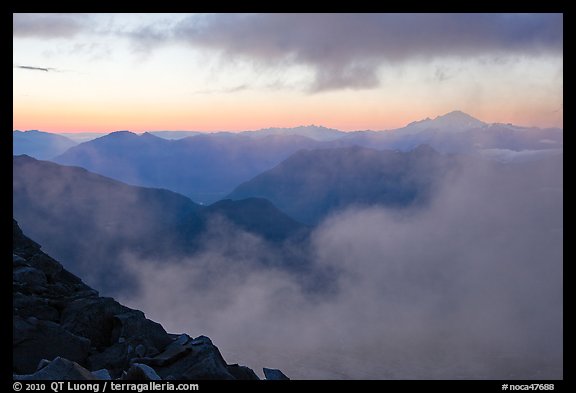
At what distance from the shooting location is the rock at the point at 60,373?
13.4 m

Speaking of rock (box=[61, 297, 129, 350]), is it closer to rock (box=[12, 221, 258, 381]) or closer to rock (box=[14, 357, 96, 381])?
rock (box=[12, 221, 258, 381])

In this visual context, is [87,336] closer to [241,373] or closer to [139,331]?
[139,331]

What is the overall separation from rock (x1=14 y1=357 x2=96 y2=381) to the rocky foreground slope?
260 centimetres

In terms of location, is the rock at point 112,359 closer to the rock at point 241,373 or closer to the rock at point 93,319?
the rock at point 93,319

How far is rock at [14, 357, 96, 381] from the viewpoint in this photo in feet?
43.9

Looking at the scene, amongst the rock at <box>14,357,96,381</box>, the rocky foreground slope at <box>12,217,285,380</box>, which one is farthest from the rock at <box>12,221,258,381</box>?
the rock at <box>14,357,96,381</box>

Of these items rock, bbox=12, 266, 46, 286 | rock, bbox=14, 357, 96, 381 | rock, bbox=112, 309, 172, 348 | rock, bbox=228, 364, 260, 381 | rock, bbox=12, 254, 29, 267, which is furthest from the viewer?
rock, bbox=12, 254, 29, 267

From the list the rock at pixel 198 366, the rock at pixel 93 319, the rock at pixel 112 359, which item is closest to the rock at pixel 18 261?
the rock at pixel 93 319

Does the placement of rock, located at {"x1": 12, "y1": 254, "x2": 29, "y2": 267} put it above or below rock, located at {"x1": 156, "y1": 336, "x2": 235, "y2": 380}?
above

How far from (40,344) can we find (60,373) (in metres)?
6.63
